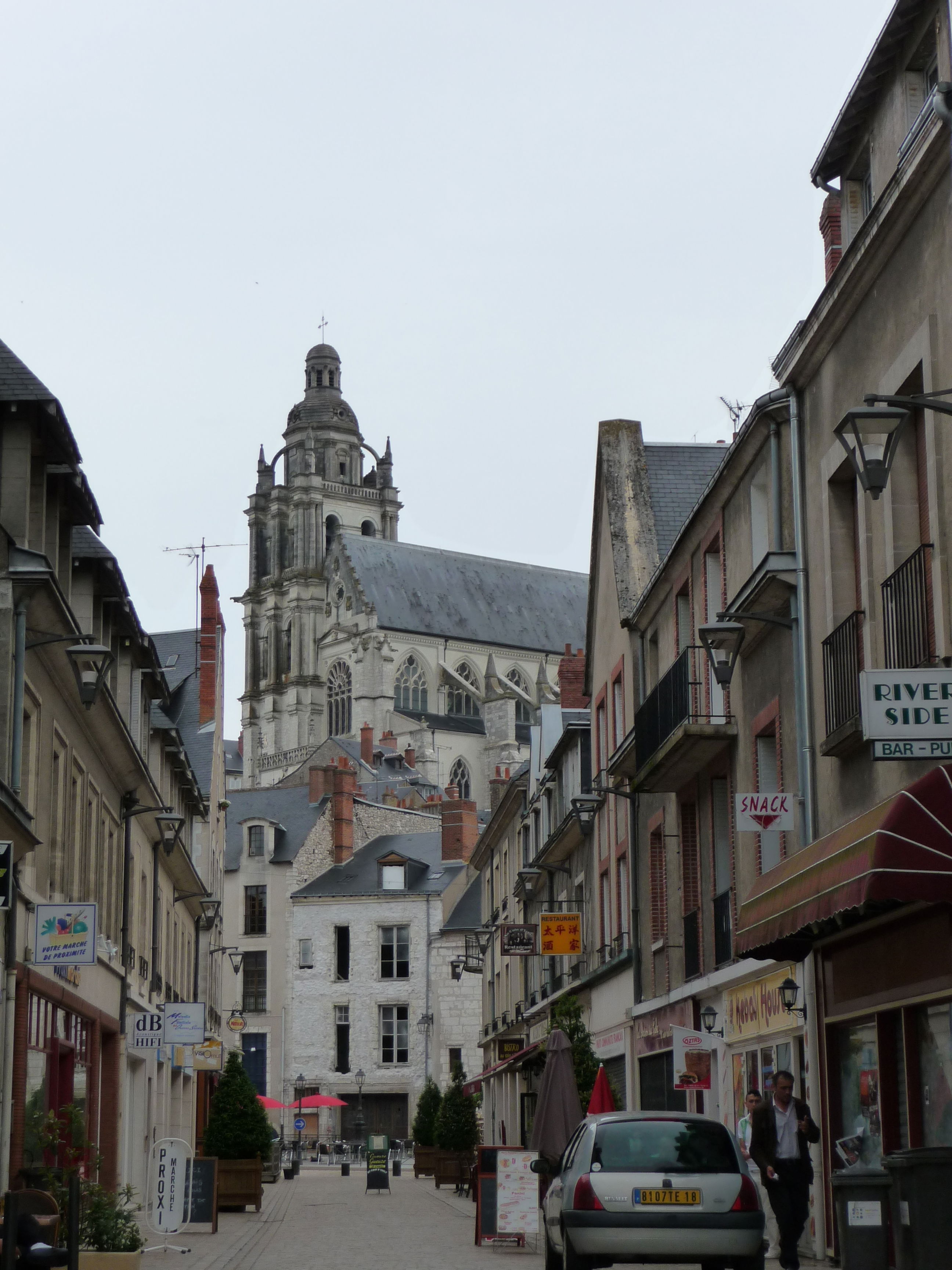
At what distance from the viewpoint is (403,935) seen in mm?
59000

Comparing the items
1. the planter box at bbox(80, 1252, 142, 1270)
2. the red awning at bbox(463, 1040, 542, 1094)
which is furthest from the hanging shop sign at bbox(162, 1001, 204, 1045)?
the planter box at bbox(80, 1252, 142, 1270)

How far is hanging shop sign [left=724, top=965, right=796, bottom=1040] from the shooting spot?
54.2ft

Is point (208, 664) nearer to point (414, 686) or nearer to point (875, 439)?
point (875, 439)

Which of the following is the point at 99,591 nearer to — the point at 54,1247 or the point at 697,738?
the point at 697,738

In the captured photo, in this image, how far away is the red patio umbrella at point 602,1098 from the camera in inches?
776

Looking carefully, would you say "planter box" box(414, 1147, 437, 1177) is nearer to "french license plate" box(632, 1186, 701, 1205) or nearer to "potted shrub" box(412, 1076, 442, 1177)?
"potted shrub" box(412, 1076, 442, 1177)

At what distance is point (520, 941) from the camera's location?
32.1 metres

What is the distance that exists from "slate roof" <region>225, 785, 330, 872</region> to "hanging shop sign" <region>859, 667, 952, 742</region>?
50.6 metres

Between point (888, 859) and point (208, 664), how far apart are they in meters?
31.0

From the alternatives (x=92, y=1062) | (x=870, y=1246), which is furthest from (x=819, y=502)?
(x=92, y=1062)

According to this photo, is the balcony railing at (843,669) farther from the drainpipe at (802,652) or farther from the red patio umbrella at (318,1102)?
the red patio umbrella at (318,1102)

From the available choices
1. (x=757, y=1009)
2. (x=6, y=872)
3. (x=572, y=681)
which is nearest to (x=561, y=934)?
(x=757, y=1009)

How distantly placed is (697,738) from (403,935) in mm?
41422

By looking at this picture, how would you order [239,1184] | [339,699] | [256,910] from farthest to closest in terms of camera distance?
[339,699] → [256,910] → [239,1184]
